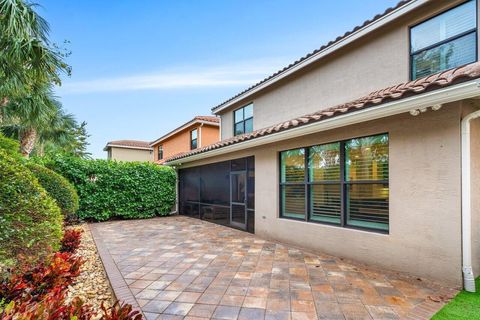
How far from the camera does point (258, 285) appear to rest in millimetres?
4484

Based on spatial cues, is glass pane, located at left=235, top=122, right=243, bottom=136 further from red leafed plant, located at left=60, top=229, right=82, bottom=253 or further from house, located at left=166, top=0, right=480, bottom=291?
red leafed plant, located at left=60, top=229, right=82, bottom=253

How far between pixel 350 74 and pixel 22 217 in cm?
827

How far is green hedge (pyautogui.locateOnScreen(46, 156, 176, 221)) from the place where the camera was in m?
11.8

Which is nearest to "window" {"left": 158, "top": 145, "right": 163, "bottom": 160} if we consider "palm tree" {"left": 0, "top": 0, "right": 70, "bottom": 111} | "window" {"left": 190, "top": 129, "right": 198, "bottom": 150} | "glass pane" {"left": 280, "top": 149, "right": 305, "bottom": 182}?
"window" {"left": 190, "top": 129, "right": 198, "bottom": 150}

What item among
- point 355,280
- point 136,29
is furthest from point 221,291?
point 136,29

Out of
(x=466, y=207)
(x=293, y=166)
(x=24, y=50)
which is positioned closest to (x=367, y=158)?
(x=466, y=207)

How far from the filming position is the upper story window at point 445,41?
5.39 meters

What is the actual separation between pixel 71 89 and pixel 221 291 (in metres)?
17.6

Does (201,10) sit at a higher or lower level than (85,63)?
higher

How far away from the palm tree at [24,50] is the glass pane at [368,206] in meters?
8.22

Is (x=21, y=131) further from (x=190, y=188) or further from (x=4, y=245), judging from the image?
(x=4, y=245)

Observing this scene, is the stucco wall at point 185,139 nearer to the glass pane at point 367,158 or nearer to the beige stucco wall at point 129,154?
the beige stucco wall at point 129,154

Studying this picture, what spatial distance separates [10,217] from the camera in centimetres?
329

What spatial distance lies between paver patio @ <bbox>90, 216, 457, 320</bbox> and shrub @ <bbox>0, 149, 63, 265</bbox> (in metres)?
1.48
